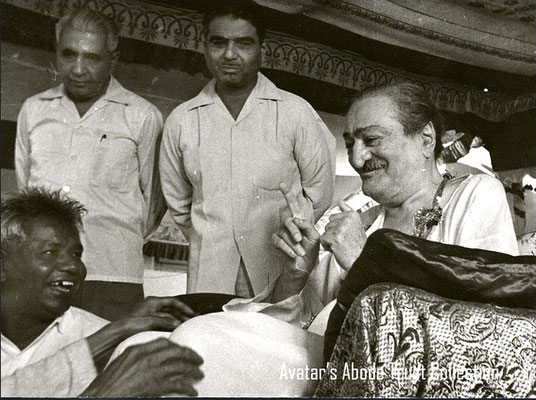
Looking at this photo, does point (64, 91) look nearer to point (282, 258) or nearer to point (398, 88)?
point (282, 258)

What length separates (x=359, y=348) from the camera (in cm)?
178

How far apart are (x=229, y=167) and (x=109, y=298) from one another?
47 centimetres

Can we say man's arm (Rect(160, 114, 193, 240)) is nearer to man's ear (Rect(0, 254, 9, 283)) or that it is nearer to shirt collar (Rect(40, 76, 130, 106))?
shirt collar (Rect(40, 76, 130, 106))

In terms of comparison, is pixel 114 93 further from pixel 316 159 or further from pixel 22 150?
pixel 316 159

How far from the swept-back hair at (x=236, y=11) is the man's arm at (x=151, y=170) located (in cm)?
28

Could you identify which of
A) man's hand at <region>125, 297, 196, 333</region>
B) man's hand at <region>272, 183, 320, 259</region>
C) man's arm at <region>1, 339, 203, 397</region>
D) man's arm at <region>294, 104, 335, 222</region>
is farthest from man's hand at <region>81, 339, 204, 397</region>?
man's arm at <region>294, 104, 335, 222</region>

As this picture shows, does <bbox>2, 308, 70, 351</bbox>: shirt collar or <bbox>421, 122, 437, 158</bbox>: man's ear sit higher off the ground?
<bbox>421, 122, 437, 158</bbox>: man's ear

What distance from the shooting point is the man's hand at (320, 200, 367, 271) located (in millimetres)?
2084

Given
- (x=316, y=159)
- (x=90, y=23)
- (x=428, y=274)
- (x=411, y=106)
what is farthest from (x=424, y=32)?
(x=90, y=23)

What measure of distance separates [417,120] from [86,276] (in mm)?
969

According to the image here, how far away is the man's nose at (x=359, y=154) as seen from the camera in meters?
2.20

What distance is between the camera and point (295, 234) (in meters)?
2.14

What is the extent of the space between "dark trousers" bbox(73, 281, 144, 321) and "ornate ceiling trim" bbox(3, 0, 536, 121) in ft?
2.05

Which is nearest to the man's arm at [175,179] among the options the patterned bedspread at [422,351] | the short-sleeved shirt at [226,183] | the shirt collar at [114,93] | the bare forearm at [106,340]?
the short-sleeved shirt at [226,183]
